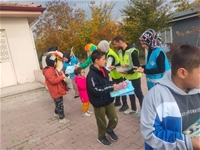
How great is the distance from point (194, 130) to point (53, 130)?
9.78ft

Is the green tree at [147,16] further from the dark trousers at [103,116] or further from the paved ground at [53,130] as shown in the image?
the dark trousers at [103,116]

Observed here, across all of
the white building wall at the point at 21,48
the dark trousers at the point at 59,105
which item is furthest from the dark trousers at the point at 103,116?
the white building wall at the point at 21,48

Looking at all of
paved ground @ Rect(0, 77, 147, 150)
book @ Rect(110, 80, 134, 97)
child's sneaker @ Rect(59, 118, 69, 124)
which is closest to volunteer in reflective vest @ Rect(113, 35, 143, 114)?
paved ground @ Rect(0, 77, 147, 150)

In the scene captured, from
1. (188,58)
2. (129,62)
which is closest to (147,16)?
(129,62)

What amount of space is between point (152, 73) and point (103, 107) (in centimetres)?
98

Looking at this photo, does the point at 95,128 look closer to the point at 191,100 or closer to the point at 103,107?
the point at 103,107

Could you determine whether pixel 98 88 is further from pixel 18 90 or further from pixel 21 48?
pixel 21 48

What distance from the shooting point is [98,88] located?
7.89 ft

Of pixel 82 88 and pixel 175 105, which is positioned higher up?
pixel 175 105

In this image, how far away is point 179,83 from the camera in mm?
1173

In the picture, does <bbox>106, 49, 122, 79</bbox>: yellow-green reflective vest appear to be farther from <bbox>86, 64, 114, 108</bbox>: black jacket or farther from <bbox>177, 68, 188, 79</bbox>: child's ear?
<bbox>177, 68, 188, 79</bbox>: child's ear

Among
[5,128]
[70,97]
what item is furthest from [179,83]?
[70,97]

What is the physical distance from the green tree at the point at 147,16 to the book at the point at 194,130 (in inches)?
465

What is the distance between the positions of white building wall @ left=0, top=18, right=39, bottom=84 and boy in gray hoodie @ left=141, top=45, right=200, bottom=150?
703cm
